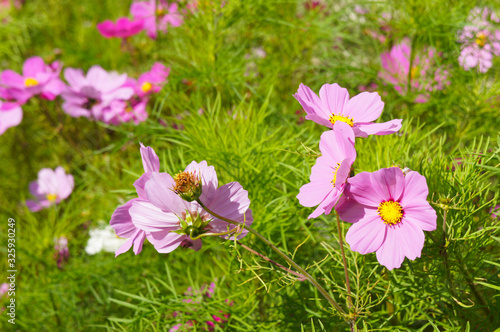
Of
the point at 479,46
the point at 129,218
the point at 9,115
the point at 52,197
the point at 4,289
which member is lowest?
the point at 4,289

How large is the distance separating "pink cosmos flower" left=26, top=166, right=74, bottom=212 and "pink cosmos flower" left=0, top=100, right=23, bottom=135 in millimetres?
154

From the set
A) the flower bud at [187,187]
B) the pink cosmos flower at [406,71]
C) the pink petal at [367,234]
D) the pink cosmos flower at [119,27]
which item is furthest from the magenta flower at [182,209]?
the pink cosmos flower at [119,27]

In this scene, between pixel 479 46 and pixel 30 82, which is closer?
pixel 479 46

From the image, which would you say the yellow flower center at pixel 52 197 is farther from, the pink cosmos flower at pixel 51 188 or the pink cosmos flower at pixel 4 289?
the pink cosmos flower at pixel 4 289

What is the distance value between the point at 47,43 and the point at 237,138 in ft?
3.77

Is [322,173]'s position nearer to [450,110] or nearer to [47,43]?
[450,110]

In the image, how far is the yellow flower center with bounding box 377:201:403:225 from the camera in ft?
1.46

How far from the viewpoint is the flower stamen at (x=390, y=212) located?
17.5 inches

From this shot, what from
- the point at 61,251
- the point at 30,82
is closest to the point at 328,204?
the point at 61,251

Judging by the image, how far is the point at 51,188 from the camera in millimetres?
1188

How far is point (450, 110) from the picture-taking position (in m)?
0.96

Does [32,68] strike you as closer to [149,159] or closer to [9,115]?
[9,115]

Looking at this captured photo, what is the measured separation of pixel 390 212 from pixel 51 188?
101 centimetres

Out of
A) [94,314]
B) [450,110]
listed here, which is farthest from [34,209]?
[450,110]
